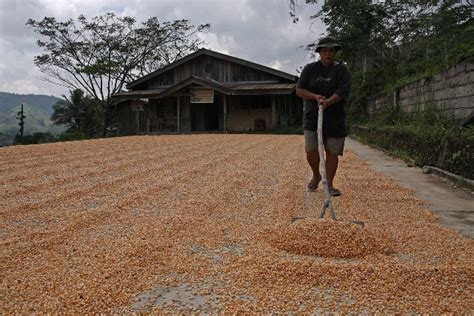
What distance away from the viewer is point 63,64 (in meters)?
24.4

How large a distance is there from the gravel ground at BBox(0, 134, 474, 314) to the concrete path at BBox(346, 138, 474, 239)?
0.44ft

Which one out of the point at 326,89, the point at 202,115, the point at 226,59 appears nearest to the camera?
the point at 326,89

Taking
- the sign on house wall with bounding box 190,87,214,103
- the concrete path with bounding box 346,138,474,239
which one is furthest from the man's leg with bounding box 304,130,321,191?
the sign on house wall with bounding box 190,87,214,103

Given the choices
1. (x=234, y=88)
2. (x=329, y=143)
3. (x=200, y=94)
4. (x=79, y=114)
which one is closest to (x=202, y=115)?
(x=200, y=94)

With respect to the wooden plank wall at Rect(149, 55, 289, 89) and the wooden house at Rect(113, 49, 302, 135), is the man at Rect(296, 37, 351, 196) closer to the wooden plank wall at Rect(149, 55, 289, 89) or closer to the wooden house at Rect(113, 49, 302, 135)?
the wooden house at Rect(113, 49, 302, 135)

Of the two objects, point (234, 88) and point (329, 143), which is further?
point (234, 88)

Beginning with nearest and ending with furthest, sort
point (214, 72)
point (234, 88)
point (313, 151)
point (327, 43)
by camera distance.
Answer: point (327, 43)
point (313, 151)
point (234, 88)
point (214, 72)

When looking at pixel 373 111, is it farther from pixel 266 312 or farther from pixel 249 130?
pixel 266 312

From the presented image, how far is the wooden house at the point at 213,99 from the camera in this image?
1883 cm

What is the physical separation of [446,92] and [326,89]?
3.93 m

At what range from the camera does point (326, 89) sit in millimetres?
3994

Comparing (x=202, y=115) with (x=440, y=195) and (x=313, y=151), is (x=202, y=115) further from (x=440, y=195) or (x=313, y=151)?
(x=440, y=195)

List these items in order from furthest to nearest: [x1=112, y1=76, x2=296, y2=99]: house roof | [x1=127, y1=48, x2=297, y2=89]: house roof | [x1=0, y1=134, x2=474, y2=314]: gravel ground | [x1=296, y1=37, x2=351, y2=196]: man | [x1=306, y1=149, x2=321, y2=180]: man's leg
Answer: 1. [x1=127, y1=48, x2=297, y2=89]: house roof
2. [x1=112, y1=76, x2=296, y2=99]: house roof
3. [x1=306, y1=149, x2=321, y2=180]: man's leg
4. [x1=296, y1=37, x2=351, y2=196]: man
5. [x1=0, y1=134, x2=474, y2=314]: gravel ground

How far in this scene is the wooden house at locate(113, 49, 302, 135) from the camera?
18.8 metres
